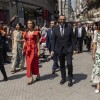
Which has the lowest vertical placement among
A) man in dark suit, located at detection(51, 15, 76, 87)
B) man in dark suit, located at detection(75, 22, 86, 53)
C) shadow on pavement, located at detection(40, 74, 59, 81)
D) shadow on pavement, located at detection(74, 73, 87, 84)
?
shadow on pavement, located at detection(40, 74, 59, 81)

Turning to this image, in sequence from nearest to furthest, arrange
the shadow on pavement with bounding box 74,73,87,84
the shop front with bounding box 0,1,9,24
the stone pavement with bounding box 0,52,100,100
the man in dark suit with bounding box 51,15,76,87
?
1. the stone pavement with bounding box 0,52,100,100
2. the man in dark suit with bounding box 51,15,76,87
3. the shadow on pavement with bounding box 74,73,87,84
4. the shop front with bounding box 0,1,9,24

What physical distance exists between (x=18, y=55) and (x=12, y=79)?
1.98 m

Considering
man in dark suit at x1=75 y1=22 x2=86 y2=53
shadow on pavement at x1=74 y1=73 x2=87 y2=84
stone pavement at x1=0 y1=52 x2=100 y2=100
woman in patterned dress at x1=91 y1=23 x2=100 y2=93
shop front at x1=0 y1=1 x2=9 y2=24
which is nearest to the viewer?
stone pavement at x1=0 y1=52 x2=100 y2=100

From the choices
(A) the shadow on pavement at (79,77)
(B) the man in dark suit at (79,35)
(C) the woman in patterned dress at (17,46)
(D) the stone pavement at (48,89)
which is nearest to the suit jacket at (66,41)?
(D) the stone pavement at (48,89)

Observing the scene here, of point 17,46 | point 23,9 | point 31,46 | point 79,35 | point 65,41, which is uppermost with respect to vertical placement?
point 23,9

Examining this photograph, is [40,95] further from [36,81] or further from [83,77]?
[83,77]

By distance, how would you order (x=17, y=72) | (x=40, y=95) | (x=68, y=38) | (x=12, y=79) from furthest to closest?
(x=17, y=72) < (x=12, y=79) < (x=68, y=38) < (x=40, y=95)

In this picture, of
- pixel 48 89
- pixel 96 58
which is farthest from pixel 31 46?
pixel 96 58

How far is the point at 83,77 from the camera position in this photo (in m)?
10.8

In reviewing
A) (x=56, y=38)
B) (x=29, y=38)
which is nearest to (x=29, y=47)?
(x=29, y=38)

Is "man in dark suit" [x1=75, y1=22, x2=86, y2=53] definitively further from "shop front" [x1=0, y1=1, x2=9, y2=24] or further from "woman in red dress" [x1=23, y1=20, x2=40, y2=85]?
"woman in red dress" [x1=23, y1=20, x2=40, y2=85]

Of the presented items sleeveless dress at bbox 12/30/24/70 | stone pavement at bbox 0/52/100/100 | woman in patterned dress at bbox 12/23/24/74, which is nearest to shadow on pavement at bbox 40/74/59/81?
stone pavement at bbox 0/52/100/100

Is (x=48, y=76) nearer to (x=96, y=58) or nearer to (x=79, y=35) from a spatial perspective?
(x=96, y=58)

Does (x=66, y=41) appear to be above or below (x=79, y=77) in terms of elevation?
above
